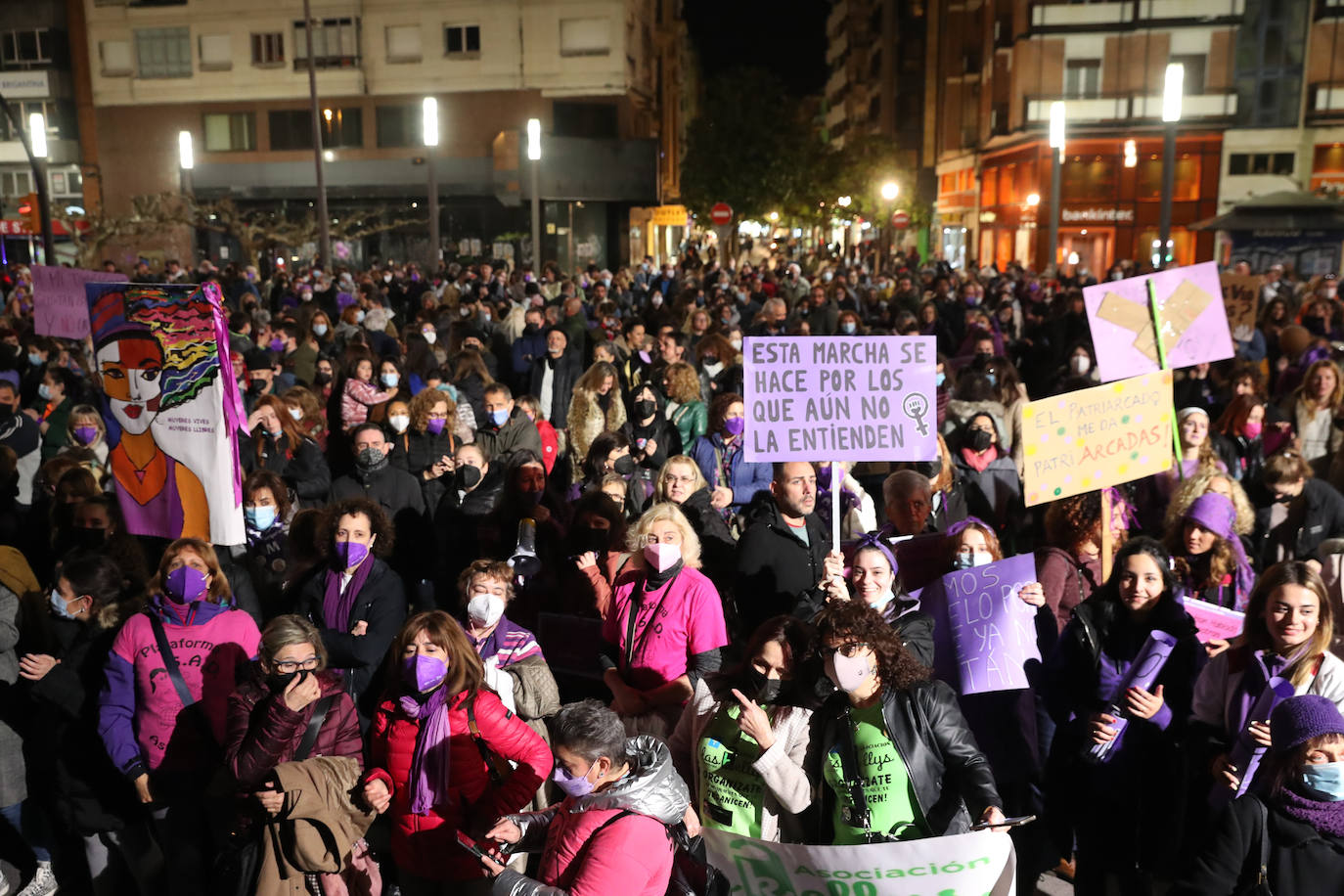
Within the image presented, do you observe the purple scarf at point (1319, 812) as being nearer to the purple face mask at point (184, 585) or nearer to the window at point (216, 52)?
the purple face mask at point (184, 585)

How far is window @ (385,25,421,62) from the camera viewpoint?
39250 mm

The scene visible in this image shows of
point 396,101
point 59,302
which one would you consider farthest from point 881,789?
point 396,101

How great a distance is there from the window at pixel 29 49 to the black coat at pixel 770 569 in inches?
1831

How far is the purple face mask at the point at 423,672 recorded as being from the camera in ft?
13.5

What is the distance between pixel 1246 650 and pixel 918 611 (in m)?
1.27

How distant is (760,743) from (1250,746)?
1.69 meters

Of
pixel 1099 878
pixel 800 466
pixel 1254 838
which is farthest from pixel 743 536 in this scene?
pixel 1254 838

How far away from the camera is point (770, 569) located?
19.5 ft

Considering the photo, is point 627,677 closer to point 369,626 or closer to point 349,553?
point 369,626

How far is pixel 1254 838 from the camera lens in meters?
3.49

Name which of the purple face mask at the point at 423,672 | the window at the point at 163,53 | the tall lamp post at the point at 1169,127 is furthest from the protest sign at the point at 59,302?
the window at the point at 163,53

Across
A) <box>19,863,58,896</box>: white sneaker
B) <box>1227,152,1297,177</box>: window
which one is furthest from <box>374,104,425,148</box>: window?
<box>19,863,58,896</box>: white sneaker

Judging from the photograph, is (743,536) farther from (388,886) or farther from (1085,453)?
(388,886)

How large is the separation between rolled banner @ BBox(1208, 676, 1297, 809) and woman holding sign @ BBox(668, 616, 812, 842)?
1.39 m
